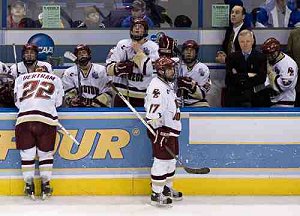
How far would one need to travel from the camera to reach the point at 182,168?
5.76 m

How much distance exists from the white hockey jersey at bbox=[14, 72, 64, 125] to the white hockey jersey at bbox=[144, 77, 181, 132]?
2.26ft

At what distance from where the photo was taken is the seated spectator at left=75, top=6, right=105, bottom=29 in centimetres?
699

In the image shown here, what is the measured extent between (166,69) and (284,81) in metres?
1.11

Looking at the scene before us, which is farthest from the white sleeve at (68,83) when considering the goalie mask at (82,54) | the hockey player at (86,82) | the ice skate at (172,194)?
the ice skate at (172,194)

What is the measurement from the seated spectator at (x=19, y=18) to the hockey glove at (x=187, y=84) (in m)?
1.71

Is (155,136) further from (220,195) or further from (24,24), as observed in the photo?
(24,24)

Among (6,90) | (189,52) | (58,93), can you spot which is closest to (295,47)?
(189,52)

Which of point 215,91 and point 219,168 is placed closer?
point 219,168

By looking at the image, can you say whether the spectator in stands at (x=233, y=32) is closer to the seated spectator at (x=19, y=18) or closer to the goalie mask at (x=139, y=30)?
the goalie mask at (x=139, y=30)

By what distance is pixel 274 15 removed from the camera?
705cm

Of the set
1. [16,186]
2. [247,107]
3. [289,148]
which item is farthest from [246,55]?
[16,186]

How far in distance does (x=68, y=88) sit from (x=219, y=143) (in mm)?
1294

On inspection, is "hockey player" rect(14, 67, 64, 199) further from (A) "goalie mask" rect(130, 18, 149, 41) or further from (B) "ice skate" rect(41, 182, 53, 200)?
(A) "goalie mask" rect(130, 18, 149, 41)

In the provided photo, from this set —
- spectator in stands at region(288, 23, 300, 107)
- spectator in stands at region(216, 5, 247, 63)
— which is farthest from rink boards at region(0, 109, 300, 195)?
spectator in stands at region(216, 5, 247, 63)
